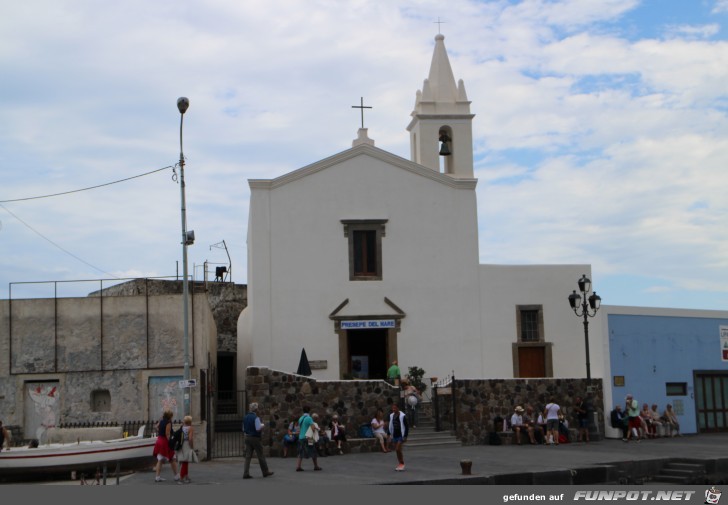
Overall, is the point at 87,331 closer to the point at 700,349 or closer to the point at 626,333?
the point at 626,333

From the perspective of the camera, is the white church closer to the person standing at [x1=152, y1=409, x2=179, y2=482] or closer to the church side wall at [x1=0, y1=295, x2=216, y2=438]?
the church side wall at [x1=0, y1=295, x2=216, y2=438]

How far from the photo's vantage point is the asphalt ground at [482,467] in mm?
19906

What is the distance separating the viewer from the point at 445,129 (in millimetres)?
36094

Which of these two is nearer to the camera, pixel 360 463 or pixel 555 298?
pixel 360 463

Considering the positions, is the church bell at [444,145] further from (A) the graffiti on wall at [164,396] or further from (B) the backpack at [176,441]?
(B) the backpack at [176,441]

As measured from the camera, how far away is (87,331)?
93.0ft

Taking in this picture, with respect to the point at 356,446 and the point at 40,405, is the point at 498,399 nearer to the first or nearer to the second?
the point at 356,446

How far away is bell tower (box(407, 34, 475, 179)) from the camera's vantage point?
35.6m

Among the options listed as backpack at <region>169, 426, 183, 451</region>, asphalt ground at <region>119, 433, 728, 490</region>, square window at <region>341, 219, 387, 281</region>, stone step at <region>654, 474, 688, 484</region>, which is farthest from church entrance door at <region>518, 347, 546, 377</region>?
backpack at <region>169, 426, 183, 451</region>

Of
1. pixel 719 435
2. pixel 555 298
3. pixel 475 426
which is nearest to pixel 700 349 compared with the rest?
pixel 719 435

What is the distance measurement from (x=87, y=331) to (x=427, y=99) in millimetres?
15687

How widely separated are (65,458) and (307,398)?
24.8ft

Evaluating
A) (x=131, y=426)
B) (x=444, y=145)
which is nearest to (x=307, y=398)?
(x=131, y=426)

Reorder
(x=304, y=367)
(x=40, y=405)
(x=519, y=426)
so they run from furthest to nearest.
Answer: (x=304, y=367) → (x=519, y=426) → (x=40, y=405)
